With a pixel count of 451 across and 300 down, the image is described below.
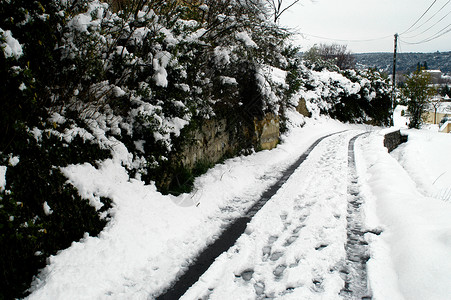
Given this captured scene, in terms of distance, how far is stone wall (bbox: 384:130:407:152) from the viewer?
14.9 m

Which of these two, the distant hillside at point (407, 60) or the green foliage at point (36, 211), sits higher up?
the distant hillside at point (407, 60)

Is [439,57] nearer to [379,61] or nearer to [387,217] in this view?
[379,61]

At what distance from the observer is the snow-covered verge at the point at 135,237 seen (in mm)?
3002

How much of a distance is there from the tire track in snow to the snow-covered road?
0.02 m

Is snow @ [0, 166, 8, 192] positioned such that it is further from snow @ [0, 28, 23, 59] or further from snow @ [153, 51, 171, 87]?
snow @ [153, 51, 171, 87]

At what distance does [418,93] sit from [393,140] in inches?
354

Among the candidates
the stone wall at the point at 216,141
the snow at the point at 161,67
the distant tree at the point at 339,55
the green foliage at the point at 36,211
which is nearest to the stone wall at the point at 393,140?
the stone wall at the point at 216,141

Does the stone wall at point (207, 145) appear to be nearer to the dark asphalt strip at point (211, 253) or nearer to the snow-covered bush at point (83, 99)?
the snow-covered bush at point (83, 99)

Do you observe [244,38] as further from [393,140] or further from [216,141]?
[393,140]

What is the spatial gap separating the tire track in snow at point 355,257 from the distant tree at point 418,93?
22.0 meters

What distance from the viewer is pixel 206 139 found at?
7.70m

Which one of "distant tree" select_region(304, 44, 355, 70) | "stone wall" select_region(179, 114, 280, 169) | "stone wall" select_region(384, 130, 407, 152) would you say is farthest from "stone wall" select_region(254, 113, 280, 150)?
"distant tree" select_region(304, 44, 355, 70)

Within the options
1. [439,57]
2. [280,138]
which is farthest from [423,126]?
[439,57]

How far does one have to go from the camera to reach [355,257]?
3.47 m
